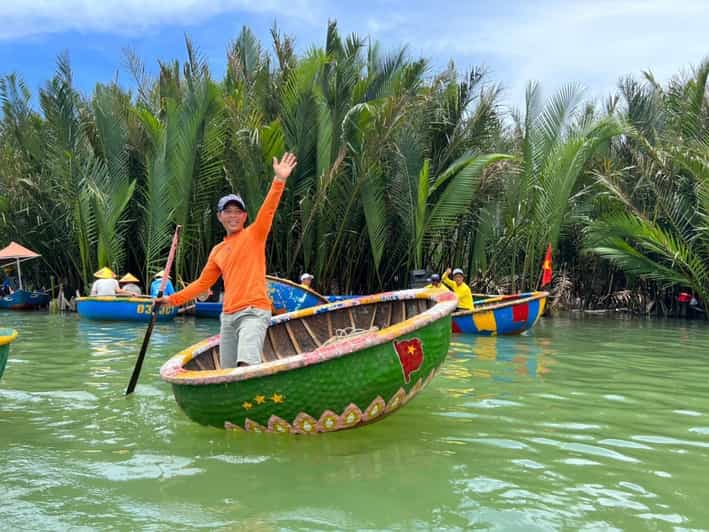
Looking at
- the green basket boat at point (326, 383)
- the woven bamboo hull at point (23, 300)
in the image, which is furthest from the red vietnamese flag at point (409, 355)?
the woven bamboo hull at point (23, 300)

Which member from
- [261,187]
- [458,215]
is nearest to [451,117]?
[458,215]

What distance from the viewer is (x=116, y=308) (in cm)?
1454

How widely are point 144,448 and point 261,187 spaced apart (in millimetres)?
11079

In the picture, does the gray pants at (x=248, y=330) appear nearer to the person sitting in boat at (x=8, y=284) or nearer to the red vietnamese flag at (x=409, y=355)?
the red vietnamese flag at (x=409, y=355)

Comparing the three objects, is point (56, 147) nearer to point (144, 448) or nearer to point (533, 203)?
point (533, 203)

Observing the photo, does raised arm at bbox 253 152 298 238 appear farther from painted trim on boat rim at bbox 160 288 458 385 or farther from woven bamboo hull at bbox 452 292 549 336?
woven bamboo hull at bbox 452 292 549 336

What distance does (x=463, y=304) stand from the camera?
39.1 feet

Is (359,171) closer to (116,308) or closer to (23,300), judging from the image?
(116,308)

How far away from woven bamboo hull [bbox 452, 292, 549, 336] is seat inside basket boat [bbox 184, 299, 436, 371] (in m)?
5.08

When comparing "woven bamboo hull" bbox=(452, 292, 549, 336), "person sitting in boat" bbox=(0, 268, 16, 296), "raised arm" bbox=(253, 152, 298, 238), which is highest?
"raised arm" bbox=(253, 152, 298, 238)

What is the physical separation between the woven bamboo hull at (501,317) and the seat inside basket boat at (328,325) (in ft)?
16.7

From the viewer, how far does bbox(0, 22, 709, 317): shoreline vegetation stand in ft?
49.8

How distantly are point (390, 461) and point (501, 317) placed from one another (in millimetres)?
7724

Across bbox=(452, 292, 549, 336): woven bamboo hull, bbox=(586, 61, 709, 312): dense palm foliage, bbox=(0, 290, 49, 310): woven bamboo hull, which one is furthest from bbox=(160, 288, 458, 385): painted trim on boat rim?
bbox=(0, 290, 49, 310): woven bamboo hull
